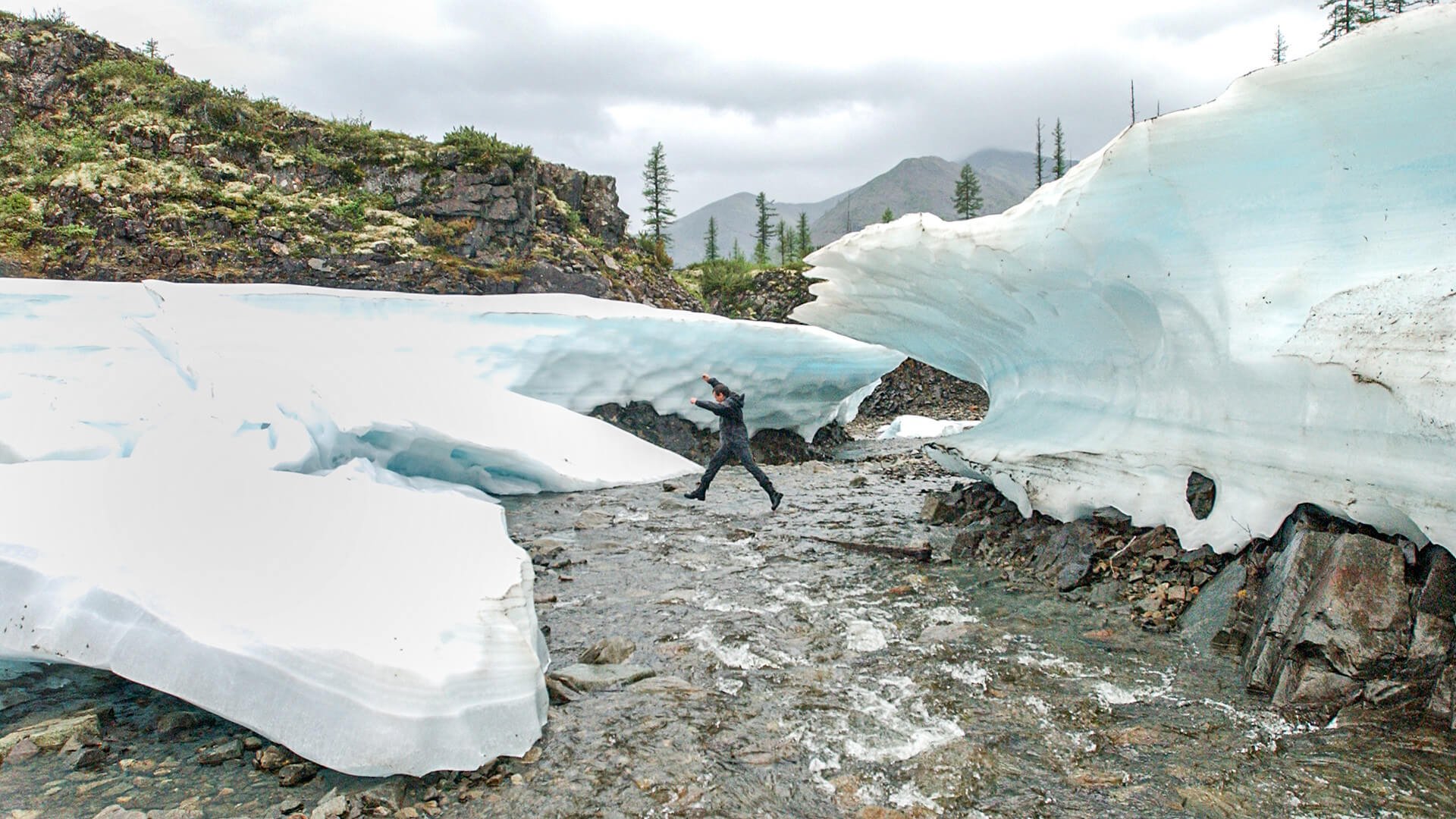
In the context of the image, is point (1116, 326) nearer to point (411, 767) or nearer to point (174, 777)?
point (411, 767)

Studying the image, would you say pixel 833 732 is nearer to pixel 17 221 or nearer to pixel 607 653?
pixel 607 653

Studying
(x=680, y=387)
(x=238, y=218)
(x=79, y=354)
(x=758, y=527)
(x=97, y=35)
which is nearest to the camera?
(x=79, y=354)

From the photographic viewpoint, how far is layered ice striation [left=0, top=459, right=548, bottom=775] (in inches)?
120

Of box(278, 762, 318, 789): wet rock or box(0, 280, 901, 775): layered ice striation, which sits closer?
box(278, 762, 318, 789): wet rock

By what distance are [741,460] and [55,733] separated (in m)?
6.39

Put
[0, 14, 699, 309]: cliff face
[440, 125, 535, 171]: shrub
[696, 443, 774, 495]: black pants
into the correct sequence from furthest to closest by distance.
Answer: [440, 125, 535, 171]: shrub → [0, 14, 699, 309]: cliff face → [696, 443, 774, 495]: black pants

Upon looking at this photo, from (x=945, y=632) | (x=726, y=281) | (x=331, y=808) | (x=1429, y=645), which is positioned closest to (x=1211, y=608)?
(x=1429, y=645)

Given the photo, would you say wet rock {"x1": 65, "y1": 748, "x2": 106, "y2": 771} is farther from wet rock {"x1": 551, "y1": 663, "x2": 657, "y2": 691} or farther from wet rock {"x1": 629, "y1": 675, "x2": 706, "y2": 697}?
wet rock {"x1": 629, "y1": 675, "x2": 706, "y2": 697}

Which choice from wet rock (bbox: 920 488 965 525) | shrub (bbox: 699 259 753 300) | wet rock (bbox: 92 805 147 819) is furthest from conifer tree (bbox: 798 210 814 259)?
wet rock (bbox: 92 805 147 819)

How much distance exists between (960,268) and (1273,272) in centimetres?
248

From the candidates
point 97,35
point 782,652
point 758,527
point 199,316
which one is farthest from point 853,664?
point 97,35

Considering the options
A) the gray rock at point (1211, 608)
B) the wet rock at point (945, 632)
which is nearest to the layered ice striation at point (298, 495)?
the wet rock at point (945, 632)

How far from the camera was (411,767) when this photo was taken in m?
2.94

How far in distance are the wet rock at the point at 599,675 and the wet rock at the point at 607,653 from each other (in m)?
0.05
